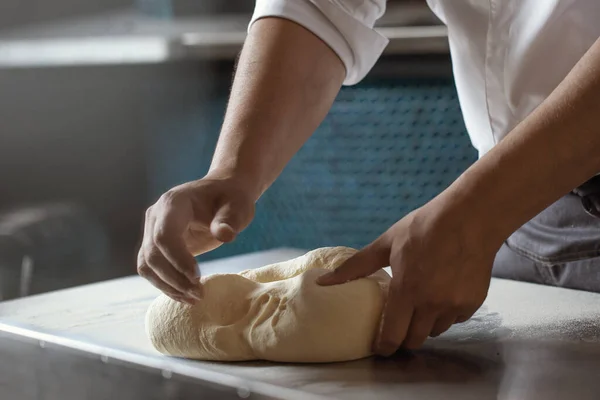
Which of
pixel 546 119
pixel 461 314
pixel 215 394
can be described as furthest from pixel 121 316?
pixel 546 119

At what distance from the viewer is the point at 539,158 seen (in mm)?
772

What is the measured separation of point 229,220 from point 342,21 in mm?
413

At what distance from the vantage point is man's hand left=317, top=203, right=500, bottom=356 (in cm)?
76

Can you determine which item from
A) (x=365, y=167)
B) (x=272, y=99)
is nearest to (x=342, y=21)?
(x=272, y=99)

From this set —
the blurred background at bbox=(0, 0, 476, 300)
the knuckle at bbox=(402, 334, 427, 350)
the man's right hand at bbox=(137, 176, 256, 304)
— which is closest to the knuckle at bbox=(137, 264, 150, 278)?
the man's right hand at bbox=(137, 176, 256, 304)

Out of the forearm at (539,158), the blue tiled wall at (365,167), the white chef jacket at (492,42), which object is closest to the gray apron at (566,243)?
the white chef jacket at (492,42)

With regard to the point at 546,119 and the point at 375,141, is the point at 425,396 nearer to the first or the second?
the point at 546,119

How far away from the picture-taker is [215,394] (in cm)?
70

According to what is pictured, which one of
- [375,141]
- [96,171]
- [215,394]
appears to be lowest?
[96,171]

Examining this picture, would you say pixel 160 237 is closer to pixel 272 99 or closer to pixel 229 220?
pixel 229 220

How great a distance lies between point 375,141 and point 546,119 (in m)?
1.39

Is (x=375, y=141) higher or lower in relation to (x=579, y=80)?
lower

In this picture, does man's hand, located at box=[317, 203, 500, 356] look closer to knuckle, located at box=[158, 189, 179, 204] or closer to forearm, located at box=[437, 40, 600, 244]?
forearm, located at box=[437, 40, 600, 244]

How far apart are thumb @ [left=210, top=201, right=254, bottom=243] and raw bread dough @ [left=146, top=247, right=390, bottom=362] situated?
0.18ft
